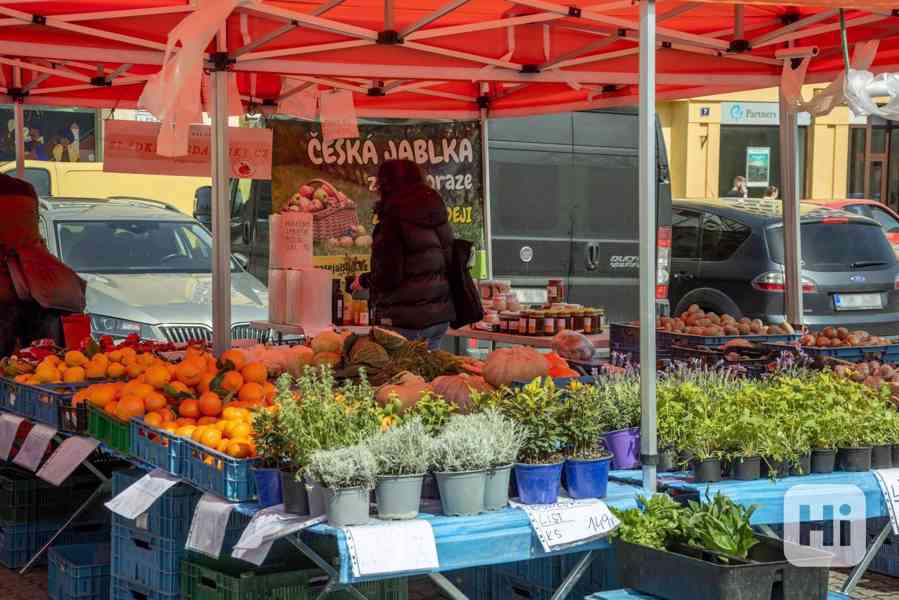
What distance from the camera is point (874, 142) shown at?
24.8 meters

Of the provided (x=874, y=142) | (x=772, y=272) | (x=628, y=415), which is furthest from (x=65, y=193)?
(x=874, y=142)

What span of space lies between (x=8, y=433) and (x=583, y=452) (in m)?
3.01

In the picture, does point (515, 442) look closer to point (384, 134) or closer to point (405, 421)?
point (405, 421)

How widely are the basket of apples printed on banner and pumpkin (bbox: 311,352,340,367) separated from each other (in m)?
4.33

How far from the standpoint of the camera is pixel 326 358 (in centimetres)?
585

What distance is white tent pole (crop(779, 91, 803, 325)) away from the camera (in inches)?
328

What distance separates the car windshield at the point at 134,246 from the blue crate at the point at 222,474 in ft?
20.0

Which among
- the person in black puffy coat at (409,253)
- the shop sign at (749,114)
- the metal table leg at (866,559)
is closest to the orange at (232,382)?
the metal table leg at (866,559)

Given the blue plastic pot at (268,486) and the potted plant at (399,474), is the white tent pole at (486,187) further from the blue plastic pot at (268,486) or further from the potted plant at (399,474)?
the potted plant at (399,474)

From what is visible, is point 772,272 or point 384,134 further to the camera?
point 772,272

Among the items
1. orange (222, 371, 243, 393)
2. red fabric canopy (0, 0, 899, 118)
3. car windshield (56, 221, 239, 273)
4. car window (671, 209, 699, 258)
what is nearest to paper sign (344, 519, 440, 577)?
orange (222, 371, 243, 393)

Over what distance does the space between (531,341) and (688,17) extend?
236 cm

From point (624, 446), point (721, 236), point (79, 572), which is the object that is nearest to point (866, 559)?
point (624, 446)

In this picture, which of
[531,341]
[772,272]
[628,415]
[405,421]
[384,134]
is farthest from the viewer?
[772,272]
